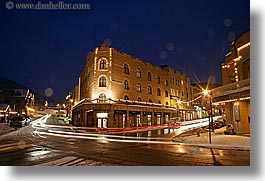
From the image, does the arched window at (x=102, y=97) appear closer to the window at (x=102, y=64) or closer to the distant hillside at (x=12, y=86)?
the window at (x=102, y=64)

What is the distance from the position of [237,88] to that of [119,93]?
7.35m

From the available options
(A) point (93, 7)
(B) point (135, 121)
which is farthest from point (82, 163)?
(B) point (135, 121)

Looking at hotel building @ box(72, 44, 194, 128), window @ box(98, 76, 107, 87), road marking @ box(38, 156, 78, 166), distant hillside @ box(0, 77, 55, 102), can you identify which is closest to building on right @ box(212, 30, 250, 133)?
hotel building @ box(72, 44, 194, 128)

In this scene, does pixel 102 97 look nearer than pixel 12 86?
No

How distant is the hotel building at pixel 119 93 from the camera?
12.1 metres

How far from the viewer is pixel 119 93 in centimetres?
1377

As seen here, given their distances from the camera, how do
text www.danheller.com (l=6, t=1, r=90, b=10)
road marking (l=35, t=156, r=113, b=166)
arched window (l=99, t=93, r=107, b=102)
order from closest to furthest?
road marking (l=35, t=156, r=113, b=166) → text www.danheller.com (l=6, t=1, r=90, b=10) → arched window (l=99, t=93, r=107, b=102)

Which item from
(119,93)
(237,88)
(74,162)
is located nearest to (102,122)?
(119,93)

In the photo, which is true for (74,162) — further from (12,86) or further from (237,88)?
(237,88)

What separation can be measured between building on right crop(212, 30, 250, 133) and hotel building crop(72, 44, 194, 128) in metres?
5.24

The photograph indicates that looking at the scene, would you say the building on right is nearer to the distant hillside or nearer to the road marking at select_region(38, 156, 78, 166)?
the road marking at select_region(38, 156, 78, 166)

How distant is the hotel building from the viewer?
12111 mm

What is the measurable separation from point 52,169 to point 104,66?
9.72 meters

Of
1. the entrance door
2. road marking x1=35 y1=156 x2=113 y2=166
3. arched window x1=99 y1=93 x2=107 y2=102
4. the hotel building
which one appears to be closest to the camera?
road marking x1=35 y1=156 x2=113 y2=166
